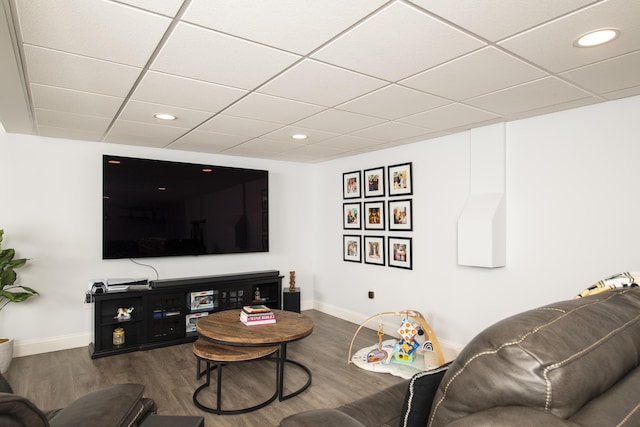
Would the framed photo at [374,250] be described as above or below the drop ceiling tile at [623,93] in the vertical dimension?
below

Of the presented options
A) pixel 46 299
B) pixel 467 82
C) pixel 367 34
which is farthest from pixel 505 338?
pixel 46 299

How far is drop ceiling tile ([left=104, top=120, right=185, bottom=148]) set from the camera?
354 cm

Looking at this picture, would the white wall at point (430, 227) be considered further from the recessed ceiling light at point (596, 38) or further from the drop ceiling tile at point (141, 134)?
the recessed ceiling light at point (596, 38)

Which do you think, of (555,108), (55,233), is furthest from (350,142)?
(55,233)

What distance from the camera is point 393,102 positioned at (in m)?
2.86

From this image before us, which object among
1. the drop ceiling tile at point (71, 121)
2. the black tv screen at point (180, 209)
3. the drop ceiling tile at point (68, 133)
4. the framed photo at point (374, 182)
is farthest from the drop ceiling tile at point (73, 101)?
the framed photo at point (374, 182)

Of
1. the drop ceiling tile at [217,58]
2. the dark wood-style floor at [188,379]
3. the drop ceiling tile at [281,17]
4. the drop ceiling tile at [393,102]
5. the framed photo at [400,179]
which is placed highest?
the drop ceiling tile at [393,102]

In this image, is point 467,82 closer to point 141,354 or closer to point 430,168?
point 430,168

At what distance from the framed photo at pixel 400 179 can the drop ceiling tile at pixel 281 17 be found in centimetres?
276

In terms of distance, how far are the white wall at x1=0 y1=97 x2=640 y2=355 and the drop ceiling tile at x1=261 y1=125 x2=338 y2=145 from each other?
1.07 meters

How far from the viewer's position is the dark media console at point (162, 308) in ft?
12.8

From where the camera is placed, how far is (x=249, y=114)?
3174 mm

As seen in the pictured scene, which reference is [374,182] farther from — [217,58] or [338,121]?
[217,58]

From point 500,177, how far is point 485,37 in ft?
6.47
